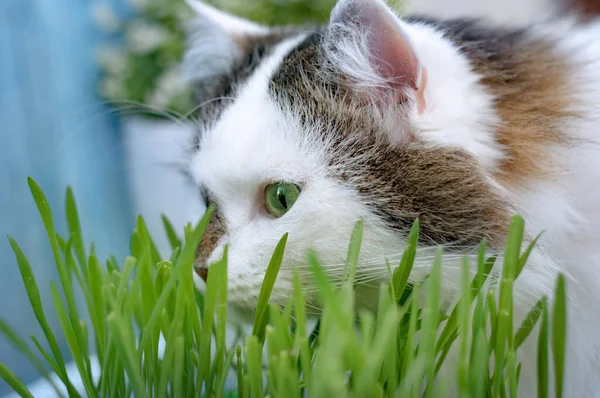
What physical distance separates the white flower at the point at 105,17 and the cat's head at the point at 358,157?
94 centimetres

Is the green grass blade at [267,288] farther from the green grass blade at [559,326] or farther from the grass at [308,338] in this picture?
the green grass blade at [559,326]

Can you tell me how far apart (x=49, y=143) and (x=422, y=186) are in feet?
3.38

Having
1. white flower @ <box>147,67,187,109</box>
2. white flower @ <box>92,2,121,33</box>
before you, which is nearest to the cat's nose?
white flower @ <box>147,67,187,109</box>

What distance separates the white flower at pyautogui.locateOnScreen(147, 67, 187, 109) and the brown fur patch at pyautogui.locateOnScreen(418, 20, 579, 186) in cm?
80

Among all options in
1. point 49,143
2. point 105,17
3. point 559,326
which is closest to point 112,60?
point 105,17

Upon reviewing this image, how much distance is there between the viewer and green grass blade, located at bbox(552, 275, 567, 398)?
0.40 metres

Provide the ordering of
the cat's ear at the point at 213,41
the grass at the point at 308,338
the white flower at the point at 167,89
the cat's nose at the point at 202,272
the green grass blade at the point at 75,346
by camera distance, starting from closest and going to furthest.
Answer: the grass at the point at 308,338
the green grass blade at the point at 75,346
the cat's nose at the point at 202,272
the cat's ear at the point at 213,41
the white flower at the point at 167,89

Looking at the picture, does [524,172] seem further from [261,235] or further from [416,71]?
[261,235]

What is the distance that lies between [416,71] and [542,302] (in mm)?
249

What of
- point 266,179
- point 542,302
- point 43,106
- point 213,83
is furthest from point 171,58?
point 542,302

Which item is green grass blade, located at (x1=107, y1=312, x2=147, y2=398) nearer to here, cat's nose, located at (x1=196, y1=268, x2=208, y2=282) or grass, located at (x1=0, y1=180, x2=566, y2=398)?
grass, located at (x1=0, y1=180, x2=566, y2=398)

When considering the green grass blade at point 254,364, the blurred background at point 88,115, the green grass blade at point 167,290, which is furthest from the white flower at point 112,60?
the green grass blade at point 254,364

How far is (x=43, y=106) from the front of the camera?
48.8 inches

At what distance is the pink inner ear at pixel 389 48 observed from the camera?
0.50 metres
